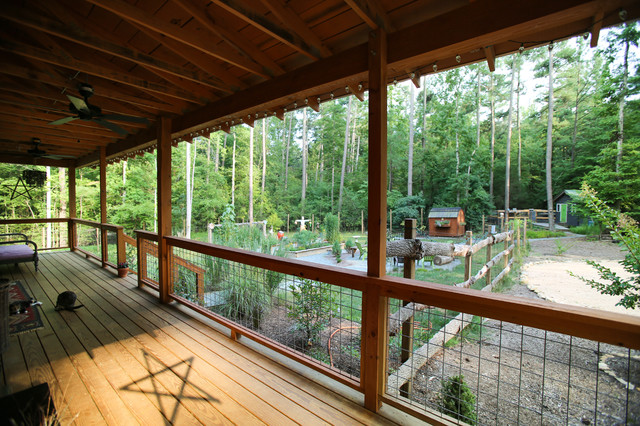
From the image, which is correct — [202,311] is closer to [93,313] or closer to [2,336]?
[93,313]

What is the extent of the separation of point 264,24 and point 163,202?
2.88m

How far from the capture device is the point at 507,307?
1.29 m

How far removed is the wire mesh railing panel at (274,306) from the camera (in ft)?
11.2

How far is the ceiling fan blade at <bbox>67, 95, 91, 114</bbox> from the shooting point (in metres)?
2.46

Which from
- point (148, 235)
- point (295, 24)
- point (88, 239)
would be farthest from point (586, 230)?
point (88, 239)

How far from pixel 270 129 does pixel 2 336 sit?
24.8 metres

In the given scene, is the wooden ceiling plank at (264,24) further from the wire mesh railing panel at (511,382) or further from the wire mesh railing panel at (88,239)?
the wire mesh railing panel at (88,239)

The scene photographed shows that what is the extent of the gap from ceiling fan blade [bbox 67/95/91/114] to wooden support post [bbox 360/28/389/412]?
8.40ft

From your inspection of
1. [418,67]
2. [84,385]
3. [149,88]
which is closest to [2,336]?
[84,385]

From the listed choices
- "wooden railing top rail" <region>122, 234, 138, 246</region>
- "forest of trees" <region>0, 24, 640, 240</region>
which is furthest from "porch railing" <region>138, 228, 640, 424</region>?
"forest of trees" <region>0, 24, 640, 240</region>

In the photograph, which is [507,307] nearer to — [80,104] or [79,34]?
[79,34]

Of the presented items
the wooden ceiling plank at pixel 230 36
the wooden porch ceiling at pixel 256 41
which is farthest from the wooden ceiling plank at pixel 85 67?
the wooden ceiling plank at pixel 230 36

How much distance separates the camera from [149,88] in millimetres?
2619

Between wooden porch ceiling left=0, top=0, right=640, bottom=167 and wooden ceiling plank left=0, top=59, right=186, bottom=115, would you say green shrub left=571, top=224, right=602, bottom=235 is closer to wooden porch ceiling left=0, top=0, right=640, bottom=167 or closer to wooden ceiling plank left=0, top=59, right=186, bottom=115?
wooden porch ceiling left=0, top=0, right=640, bottom=167
